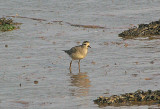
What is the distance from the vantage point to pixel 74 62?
15539 mm

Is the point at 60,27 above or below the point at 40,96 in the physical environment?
above

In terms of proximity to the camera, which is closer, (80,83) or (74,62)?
(80,83)

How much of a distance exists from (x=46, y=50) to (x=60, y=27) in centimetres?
558

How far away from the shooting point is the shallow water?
36.5ft

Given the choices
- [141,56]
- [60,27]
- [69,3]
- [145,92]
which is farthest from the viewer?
[69,3]

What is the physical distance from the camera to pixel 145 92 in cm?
1047

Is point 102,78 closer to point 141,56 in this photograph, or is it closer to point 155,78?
point 155,78

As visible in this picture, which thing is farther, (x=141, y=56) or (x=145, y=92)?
(x=141, y=56)

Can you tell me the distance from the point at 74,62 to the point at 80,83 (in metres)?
3.21

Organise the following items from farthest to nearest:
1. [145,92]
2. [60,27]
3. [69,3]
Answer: [69,3] < [60,27] < [145,92]

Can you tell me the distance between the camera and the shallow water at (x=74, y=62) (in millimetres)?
11117

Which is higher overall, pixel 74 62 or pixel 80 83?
pixel 74 62

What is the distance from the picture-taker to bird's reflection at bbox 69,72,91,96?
11211mm

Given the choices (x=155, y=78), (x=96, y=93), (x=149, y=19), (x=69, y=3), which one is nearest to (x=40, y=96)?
(x=96, y=93)
